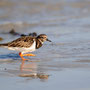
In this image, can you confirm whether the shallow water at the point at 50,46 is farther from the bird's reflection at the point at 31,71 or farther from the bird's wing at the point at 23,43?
the bird's wing at the point at 23,43

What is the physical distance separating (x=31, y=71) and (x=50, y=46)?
2.43 metres

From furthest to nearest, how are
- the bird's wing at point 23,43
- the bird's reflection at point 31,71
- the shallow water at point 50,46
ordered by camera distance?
the bird's wing at point 23,43, the bird's reflection at point 31,71, the shallow water at point 50,46

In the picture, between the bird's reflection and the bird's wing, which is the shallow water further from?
the bird's wing

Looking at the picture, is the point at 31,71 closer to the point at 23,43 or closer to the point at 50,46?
the point at 23,43

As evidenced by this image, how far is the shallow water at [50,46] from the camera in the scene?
216 inches

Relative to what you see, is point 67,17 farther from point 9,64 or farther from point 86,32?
point 9,64

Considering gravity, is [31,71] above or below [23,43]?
below

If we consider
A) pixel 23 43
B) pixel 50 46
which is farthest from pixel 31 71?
pixel 50 46

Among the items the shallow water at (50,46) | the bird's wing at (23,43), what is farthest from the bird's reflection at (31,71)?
the bird's wing at (23,43)

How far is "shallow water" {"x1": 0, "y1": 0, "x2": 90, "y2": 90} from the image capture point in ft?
18.0

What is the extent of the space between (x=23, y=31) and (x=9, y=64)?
14.1 ft

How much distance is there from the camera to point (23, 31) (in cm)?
1104

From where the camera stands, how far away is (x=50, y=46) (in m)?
8.56

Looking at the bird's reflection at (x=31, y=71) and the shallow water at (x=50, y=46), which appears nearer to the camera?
the shallow water at (x=50, y=46)
